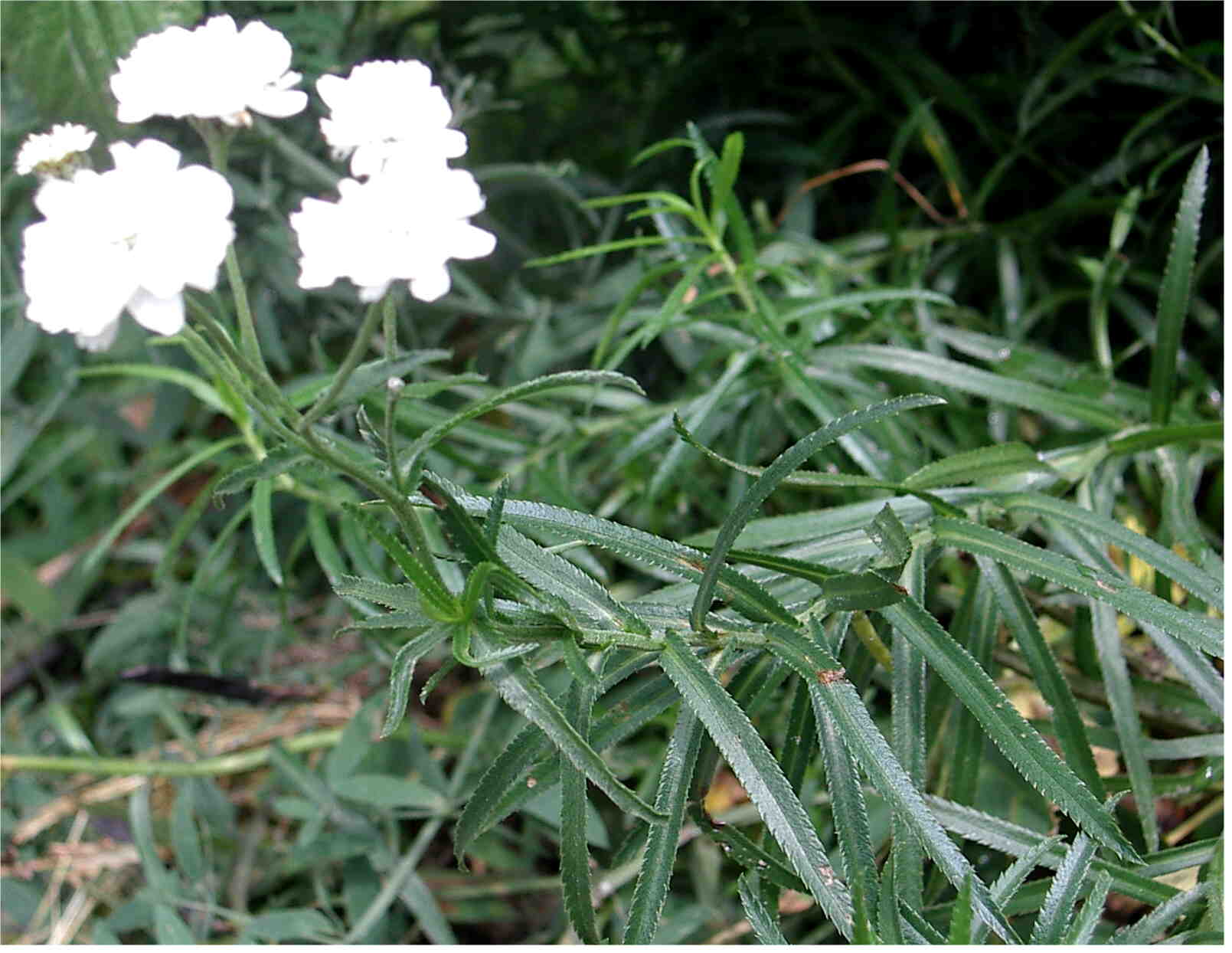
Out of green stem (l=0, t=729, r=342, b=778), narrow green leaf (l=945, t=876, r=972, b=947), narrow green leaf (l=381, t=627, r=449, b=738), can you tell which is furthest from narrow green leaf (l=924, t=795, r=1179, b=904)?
green stem (l=0, t=729, r=342, b=778)

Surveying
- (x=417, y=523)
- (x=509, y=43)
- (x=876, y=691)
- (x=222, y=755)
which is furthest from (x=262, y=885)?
(x=509, y=43)

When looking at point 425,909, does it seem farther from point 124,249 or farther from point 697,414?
point 124,249

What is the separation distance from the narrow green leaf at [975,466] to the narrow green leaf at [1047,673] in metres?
0.04

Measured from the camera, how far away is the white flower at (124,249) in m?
0.27

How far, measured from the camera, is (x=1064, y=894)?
380 mm

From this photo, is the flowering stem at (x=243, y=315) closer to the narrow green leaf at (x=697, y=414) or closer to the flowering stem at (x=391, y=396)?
the flowering stem at (x=391, y=396)

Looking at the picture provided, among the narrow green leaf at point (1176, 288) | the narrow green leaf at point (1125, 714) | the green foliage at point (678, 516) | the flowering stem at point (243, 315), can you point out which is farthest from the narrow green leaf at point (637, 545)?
the narrow green leaf at point (1176, 288)

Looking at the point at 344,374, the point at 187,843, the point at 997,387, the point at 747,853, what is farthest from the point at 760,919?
the point at 187,843

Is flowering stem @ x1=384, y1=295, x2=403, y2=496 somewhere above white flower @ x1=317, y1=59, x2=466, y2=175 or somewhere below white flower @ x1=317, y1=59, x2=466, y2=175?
below

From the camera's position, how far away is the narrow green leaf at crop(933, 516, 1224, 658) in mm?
425

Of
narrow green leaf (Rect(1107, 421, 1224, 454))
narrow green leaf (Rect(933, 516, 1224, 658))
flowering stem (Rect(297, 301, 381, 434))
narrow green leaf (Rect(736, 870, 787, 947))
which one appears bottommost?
narrow green leaf (Rect(736, 870, 787, 947))

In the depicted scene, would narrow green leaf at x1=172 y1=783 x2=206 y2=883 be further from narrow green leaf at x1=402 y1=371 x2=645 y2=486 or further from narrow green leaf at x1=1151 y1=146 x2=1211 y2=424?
narrow green leaf at x1=1151 y1=146 x2=1211 y2=424

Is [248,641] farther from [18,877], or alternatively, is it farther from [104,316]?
[104,316]

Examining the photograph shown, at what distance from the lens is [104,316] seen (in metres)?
0.27
